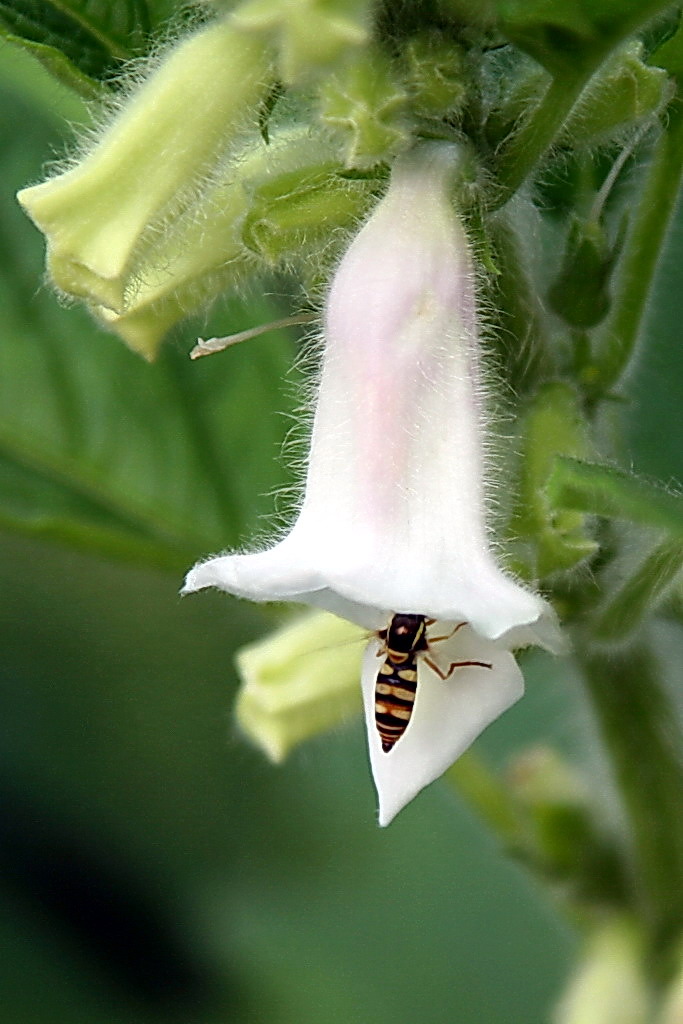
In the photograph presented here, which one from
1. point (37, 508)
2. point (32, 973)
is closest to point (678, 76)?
point (37, 508)

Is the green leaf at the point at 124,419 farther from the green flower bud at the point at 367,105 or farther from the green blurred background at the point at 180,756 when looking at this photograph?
the green flower bud at the point at 367,105

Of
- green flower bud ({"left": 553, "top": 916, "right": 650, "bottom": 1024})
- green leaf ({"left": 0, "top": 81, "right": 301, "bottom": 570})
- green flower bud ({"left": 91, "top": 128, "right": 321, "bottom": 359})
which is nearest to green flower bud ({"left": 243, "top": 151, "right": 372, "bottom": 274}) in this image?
green flower bud ({"left": 91, "top": 128, "right": 321, "bottom": 359})

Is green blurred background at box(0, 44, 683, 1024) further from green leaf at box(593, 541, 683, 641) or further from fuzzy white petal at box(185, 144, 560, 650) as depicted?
fuzzy white petal at box(185, 144, 560, 650)

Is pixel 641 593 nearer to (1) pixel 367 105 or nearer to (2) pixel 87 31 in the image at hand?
(1) pixel 367 105

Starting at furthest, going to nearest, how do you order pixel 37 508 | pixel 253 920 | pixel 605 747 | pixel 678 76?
pixel 253 920, pixel 37 508, pixel 605 747, pixel 678 76

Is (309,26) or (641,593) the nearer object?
(309,26)

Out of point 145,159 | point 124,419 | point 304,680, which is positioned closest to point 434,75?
point 145,159

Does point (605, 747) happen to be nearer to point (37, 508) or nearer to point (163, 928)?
point (37, 508)
